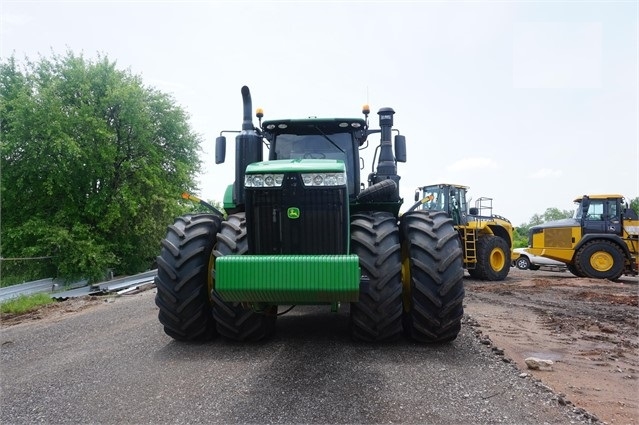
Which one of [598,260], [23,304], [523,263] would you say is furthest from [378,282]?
[523,263]

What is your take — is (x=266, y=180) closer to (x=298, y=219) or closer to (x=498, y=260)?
(x=298, y=219)

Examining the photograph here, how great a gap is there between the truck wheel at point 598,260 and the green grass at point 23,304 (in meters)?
15.2

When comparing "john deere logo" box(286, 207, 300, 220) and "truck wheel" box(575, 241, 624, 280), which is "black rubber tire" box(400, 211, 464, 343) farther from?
"truck wheel" box(575, 241, 624, 280)

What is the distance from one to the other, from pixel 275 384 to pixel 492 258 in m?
12.1

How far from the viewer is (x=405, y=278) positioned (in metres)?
5.04

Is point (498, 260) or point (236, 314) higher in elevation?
point (236, 314)

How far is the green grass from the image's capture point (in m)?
10.1

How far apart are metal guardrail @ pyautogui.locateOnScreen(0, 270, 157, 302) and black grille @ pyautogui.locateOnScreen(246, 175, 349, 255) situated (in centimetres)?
961

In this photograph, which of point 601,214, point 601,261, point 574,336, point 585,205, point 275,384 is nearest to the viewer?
point 275,384

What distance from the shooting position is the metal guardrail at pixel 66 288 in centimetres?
1209

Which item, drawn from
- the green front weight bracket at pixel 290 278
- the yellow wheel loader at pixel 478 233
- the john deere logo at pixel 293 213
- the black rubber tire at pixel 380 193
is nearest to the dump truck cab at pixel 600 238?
the yellow wheel loader at pixel 478 233

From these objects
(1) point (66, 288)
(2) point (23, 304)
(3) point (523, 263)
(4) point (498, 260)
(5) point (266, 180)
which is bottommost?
(3) point (523, 263)

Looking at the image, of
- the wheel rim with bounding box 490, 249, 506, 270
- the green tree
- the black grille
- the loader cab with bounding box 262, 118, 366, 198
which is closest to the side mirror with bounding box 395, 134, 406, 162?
the loader cab with bounding box 262, 118, 366, 198

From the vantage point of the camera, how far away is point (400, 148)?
6039mm
